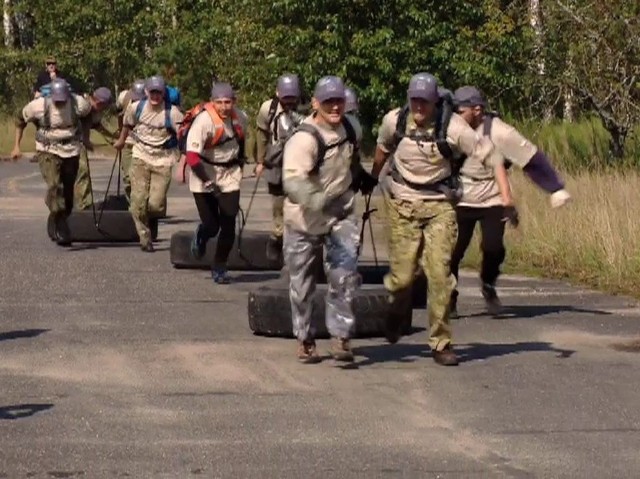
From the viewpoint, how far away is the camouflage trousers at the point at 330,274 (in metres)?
10.9

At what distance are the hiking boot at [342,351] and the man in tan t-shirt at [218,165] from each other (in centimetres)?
430

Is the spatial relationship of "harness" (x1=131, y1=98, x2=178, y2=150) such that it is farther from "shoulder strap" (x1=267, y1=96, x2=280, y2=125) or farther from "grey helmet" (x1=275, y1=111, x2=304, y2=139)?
"grey helmet" (x1=275, y1=111, x2=304, y2=139)

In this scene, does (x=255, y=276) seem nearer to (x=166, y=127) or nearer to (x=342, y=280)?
(x=166, y=127)

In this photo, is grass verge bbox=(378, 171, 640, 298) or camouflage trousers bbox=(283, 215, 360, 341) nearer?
camouflage trousers bbox=(283, 215, 360, 341)

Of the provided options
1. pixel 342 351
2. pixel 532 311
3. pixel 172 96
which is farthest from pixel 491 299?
pixel 172 96

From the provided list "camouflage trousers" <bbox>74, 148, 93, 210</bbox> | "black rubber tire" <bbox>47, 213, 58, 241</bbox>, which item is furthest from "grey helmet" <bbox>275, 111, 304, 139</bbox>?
"camouflage trousers" <bbox>74, 148, 93, 210</bbox>

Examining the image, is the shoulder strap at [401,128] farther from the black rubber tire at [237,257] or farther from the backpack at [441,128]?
the black rubber tire at [237,257]

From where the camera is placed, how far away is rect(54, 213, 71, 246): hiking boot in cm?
1847

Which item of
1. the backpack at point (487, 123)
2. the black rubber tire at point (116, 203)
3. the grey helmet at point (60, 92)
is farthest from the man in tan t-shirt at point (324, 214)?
the black rubber tire at point (116, 203)

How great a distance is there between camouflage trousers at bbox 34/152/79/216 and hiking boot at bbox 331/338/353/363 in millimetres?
7917

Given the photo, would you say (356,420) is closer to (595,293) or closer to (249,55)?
(595,293)

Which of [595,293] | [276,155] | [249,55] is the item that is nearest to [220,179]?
[595,293]

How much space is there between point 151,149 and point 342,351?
7.22 metres

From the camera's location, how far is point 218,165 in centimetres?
1521
